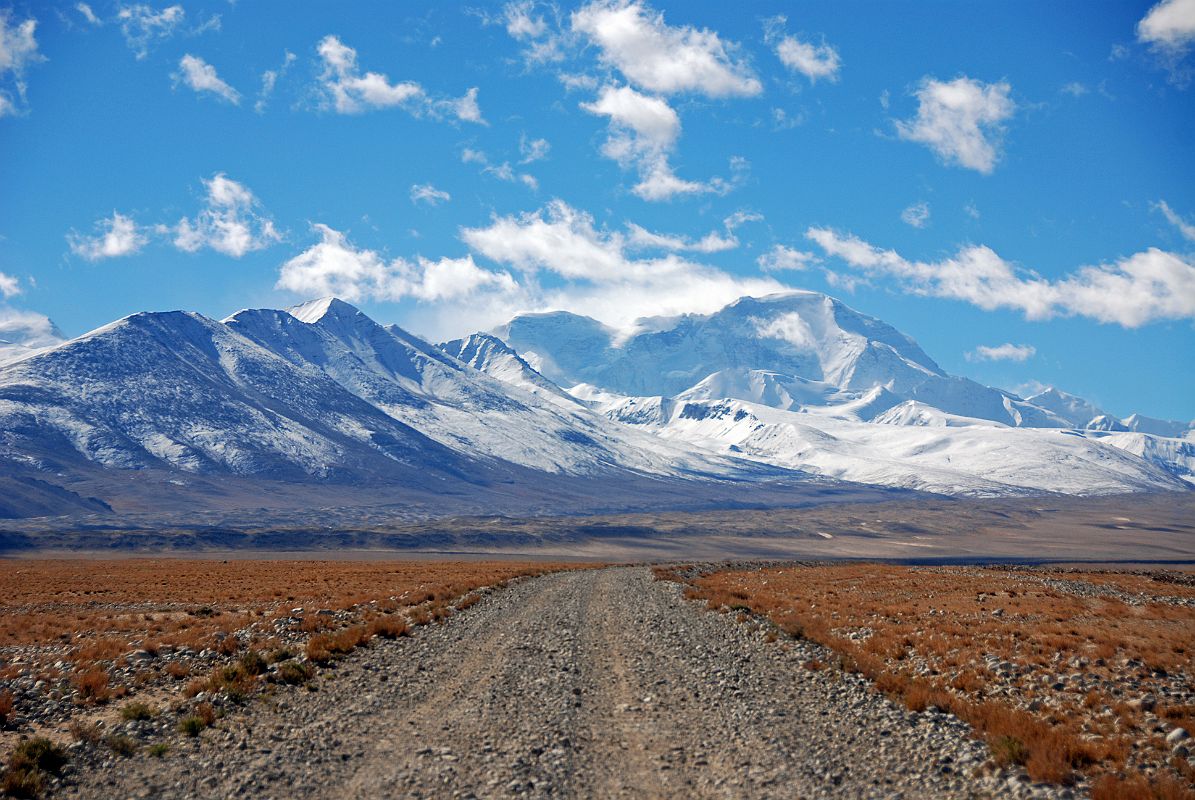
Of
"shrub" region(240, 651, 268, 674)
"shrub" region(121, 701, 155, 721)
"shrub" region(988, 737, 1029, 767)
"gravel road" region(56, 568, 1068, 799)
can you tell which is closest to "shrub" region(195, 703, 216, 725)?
"gravel road" region(56, 568, 1068, 799)

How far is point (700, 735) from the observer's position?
52.9 ft

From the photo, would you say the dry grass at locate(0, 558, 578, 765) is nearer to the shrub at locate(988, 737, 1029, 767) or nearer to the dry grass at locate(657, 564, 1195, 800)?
the dry grass at locate(657, 564, 1195, 800)

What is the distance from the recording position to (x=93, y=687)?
19.1m

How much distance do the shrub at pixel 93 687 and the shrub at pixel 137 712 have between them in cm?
180

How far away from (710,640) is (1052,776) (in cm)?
1531

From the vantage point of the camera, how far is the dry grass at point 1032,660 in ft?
45.3

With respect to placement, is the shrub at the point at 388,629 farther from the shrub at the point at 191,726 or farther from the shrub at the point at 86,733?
the shrub at the point at 86,733

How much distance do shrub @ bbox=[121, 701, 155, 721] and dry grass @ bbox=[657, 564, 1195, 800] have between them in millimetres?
15641

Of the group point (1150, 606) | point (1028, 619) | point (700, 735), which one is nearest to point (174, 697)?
point (700, 735)

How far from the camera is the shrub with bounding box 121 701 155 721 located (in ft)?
55.0

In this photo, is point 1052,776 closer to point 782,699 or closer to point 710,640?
point 782,699

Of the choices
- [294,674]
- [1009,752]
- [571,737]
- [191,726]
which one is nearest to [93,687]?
[294,674]

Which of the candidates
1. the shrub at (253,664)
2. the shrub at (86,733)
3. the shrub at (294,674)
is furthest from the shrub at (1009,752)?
the shrub at (253,664)

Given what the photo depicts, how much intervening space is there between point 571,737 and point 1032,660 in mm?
12377
